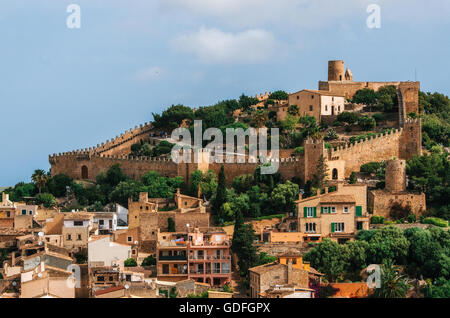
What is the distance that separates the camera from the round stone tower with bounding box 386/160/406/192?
48.1 m

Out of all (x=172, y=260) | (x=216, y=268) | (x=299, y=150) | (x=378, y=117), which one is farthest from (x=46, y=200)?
(x=378, y=117)

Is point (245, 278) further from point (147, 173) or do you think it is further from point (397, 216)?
point (147, 173)

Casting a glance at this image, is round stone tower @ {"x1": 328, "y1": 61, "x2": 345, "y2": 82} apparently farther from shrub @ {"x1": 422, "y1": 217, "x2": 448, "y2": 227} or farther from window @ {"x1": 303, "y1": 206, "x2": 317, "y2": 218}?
window @ {"x1": 303, "y1": 206, "x2": 317, "y2": 218}

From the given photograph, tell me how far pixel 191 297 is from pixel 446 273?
10048 mm

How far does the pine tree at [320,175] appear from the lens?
161 ft

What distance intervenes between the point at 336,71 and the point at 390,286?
25475mm

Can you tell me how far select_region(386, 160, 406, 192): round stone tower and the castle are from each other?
2765 millimetres

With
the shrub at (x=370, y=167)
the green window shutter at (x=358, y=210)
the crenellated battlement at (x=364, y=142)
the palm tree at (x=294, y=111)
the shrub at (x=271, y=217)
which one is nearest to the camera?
the green window shutter at (x=358, y=210)

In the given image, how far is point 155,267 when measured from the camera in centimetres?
4503

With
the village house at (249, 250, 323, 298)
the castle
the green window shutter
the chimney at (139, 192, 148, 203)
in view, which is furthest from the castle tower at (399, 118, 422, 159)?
the chimney at (139, 192, 148, 203)

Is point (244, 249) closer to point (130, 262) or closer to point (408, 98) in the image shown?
point (130, 262)

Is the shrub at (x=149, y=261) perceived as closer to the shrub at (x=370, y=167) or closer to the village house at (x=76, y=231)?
the village house at (x=76, y=231)

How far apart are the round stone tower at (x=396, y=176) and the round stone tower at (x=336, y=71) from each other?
16.7m

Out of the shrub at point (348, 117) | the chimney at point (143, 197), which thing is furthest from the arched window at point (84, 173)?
the shrub at point (348, 117)
